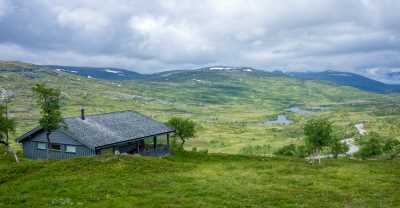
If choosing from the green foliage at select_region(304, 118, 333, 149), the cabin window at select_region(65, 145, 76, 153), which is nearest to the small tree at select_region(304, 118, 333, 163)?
the green foliage at select_region(304, 118, 333, 149)

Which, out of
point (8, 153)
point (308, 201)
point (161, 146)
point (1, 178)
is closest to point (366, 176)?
point (308, 201)

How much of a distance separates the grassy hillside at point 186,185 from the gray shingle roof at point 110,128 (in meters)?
9.22

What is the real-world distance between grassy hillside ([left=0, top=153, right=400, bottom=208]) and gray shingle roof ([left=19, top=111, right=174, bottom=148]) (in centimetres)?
922

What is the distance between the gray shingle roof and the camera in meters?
63.1

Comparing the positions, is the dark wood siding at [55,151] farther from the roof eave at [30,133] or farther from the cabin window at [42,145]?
the roof eave at [30,133]

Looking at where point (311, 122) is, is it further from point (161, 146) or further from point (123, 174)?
point (123, 174)

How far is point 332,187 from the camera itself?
44094mm

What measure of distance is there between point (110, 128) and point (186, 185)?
2861cm

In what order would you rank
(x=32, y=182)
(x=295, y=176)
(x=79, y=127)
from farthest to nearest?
(x=79, y=127) < (x=295, y=176) < (x=32, y=182)

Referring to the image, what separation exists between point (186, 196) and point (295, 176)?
18367 millimetres

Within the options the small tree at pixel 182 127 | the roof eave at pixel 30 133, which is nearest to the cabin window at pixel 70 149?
the roof eave at pixel 30 133

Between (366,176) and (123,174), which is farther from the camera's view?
(366,176)

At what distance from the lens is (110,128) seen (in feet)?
223

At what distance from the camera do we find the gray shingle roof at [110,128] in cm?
6306
